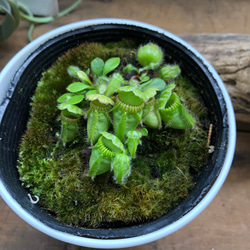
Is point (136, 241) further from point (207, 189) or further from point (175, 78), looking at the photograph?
point (175, 78)

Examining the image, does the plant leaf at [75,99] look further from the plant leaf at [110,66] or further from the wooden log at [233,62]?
the wooden log at [233,62]

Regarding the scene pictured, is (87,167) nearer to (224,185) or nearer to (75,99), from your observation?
(75,99)

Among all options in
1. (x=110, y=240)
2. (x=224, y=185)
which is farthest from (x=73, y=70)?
(x=224, y=185)

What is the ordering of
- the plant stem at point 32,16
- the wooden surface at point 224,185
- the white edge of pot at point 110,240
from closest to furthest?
the white edge of pot at point 110,240
the wooden surface at point 224,185
the plant stem at point 32,16

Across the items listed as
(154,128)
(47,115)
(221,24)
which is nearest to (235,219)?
(154,128)

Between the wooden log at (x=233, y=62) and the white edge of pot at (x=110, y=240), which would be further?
the wooden log at (x=233, y=62)

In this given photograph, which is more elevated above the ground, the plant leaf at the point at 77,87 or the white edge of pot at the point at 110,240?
the plant leaf at the point at 77,87

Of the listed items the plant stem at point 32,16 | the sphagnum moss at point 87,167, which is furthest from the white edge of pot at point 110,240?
the plant stem at point 32,16
